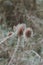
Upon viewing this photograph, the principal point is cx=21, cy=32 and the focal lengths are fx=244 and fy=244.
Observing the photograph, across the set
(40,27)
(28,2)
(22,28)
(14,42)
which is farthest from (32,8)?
(22,28)

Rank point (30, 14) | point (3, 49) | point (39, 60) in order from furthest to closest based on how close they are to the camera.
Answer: point (30, 14)
point (3, 49)
point (39, 60)

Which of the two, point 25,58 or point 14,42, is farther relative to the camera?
point 14,42

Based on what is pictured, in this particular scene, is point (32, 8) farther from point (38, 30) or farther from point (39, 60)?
point (39, 60)

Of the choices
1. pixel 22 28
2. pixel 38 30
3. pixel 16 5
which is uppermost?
pixel 22 28

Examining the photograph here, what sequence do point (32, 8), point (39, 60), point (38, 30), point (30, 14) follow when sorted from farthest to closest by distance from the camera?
point (32, 8) < point (30, 14) < point (38, 30) < point (39, 60)

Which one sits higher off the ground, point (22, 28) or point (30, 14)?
point (22, 28)

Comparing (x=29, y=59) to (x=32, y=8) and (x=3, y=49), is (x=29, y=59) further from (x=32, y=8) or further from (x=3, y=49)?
(x=32, y=8)

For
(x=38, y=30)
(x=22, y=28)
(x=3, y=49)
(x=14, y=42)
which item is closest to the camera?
(x=22, y=28)

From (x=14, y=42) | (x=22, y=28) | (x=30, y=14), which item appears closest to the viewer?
(x=22, y=28)

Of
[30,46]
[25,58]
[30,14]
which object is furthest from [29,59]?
[30,14]
